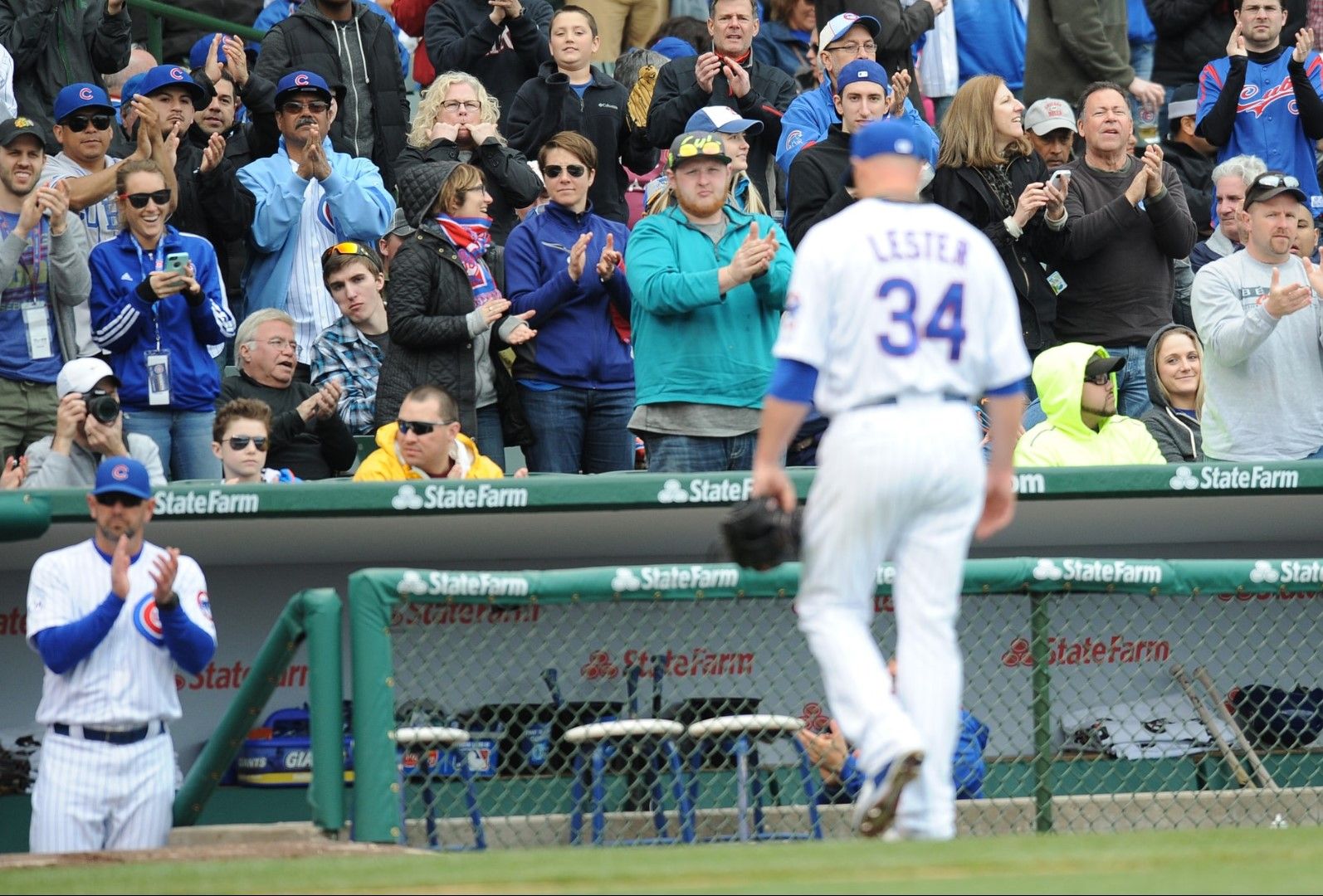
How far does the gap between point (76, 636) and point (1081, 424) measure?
12.6ft

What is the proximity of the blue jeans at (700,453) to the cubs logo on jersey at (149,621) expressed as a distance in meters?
1.91

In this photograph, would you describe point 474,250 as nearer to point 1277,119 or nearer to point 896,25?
point 896,25

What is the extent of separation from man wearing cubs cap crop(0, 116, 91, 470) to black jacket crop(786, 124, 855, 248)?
3.07 m

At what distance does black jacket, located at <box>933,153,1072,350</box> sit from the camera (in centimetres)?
843

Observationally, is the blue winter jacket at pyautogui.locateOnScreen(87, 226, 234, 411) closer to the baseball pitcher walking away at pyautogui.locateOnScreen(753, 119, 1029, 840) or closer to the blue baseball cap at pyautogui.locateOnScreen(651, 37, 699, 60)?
the baseball pitcher walking away at pyautogui.locateOnScreen(753, 119, 1029, 840)

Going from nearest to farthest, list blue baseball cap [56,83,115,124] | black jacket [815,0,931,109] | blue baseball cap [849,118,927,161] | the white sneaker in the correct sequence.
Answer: the white sneaker, blue baseball cap [849,118,927,161], blue baseball cap [56,83,115,124], black jacket [815,0,931,109]

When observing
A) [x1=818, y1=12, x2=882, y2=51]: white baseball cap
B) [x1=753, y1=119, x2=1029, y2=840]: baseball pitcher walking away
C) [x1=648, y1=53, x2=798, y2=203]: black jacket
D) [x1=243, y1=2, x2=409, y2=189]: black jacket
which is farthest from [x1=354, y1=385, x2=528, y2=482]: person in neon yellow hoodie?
[x1=818, y1=12, x2=882, y2=51]: white baseball cap

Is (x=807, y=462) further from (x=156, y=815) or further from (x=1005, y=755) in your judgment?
(x=156, y=815)

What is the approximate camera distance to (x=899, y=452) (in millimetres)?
4305

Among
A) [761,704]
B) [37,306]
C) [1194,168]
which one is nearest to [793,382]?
[761,704]

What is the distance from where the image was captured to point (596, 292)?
7.84 metres

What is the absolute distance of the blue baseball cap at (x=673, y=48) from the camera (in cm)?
1075

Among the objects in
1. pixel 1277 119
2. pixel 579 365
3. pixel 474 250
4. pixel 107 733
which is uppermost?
pixel 1277 119

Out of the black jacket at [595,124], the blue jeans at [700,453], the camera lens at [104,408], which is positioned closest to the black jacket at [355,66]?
the black jacket at [595,124]
